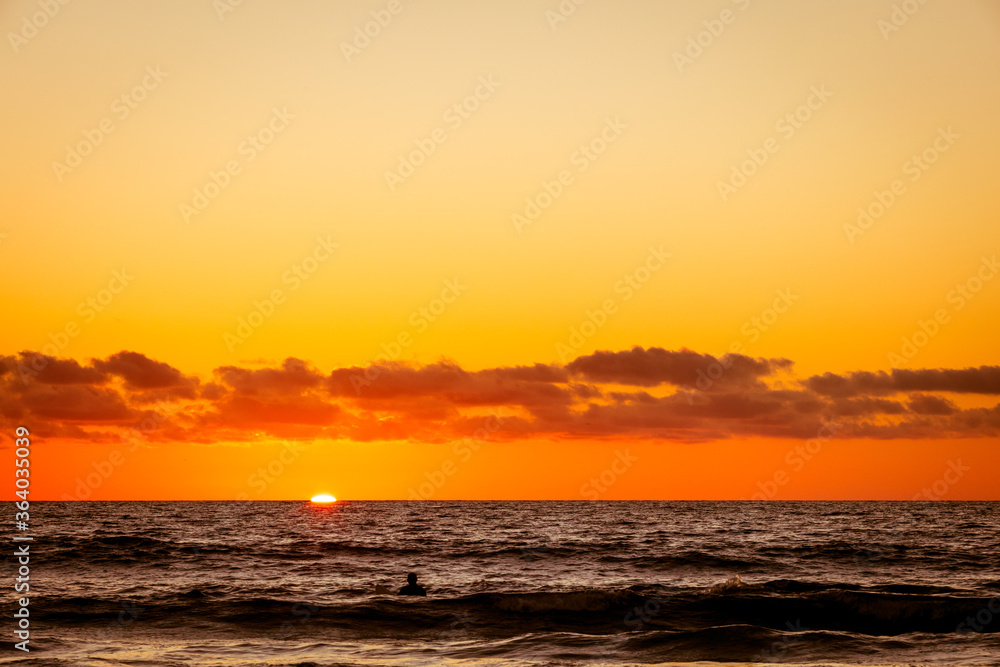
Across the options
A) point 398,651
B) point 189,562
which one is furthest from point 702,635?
point 189,562

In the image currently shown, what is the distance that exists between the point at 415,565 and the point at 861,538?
116ft

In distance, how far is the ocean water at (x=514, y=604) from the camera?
19.8 metres

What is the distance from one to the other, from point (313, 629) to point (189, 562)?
919 inches

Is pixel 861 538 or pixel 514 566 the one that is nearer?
pixel 514 566

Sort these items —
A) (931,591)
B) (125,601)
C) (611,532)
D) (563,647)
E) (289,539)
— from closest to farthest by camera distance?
(563,647)
(125,601)
(931,591)
(289,539)
(611,532)

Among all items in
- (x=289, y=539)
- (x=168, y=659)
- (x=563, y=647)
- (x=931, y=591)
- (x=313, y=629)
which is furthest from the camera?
(x=289, y=539)

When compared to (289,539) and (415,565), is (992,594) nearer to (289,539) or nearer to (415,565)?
(415,565)

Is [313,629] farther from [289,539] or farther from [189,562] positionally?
[289,539]

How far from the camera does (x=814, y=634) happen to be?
2116cm

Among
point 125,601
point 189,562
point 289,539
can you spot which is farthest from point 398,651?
point 289,539

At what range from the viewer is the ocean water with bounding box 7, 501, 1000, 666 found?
19844 millimetres

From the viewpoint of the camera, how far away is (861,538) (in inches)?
2406

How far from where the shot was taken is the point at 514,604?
2791cm

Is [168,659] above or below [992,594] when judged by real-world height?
above
